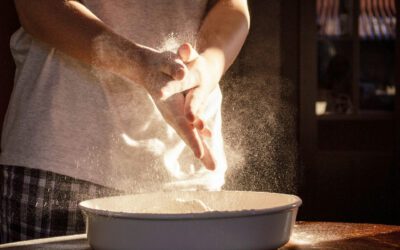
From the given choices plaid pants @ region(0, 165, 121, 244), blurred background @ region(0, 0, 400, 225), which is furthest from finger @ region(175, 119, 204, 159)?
blurred background @ region(0, 0, 400, 225)

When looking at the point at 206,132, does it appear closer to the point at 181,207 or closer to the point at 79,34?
the point at 181,207

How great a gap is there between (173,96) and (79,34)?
0.64 ft

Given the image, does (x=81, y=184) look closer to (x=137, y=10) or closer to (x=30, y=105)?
(x=30, y=105)

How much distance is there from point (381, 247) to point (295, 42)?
2.40m

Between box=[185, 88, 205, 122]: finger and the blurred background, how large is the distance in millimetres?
1633

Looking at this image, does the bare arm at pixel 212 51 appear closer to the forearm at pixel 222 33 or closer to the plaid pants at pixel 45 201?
the forearm at pixel 222 33

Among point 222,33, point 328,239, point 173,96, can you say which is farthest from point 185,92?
point 328,239

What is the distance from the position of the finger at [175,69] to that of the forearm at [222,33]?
143 mm

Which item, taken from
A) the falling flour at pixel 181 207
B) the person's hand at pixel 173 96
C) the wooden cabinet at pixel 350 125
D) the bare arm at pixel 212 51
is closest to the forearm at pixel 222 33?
the bare arm at pixel 212 51

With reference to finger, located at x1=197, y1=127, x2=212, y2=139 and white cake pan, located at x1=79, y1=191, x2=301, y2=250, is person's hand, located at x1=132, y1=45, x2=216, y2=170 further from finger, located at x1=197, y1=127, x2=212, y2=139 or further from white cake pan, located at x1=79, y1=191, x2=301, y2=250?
white cake pan, located at x1=79, y1=191, x2=301, y2=250

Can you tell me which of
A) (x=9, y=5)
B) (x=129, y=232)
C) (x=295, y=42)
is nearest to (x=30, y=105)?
(x=129, y=232)

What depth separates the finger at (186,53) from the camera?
0.75 metres

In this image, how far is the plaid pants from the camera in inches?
36.2

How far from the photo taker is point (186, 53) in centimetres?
76
